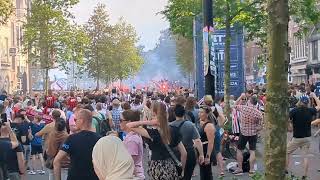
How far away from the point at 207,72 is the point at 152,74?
160 metres

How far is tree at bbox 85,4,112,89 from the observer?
63.2 m

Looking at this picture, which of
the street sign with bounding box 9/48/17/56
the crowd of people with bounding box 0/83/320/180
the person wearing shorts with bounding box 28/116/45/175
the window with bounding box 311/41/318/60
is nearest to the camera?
the crowd of people with bounding box 0/83/320/180

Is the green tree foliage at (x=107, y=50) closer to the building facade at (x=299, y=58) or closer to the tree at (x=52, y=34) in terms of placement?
the building facade at (x=299, y=58)

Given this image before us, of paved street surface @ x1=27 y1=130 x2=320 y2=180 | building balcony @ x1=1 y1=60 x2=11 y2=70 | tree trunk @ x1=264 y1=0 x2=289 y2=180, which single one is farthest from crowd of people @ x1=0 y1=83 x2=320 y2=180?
building balcony @ x1=1 y1=60 x2=11 y2=70

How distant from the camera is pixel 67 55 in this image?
42.2m

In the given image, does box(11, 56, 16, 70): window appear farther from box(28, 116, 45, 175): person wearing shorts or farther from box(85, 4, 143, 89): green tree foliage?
box(28, 116, 45, 175): person wearing shorts

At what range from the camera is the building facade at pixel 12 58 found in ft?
219

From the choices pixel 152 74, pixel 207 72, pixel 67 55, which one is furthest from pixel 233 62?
pixel 152 74

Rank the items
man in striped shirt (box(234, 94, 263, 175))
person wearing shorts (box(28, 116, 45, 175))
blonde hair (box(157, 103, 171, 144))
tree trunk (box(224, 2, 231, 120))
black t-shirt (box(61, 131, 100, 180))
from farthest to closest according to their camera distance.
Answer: tree trunk (box(224, 2, 231, 120)) → person wearing shorts (box(28, 116, 45, 175)) → man in striped shirt (box(234, 94, 263, 175)) → blonde hair (box(157, 103, 171, 144)) → black t-shirt (box(61, 131, 100, 180))

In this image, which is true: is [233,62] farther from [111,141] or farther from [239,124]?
[111,141]

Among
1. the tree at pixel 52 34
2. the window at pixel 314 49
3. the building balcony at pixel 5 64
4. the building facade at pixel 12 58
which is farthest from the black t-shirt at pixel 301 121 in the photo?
the building balcony at pixel 5 64

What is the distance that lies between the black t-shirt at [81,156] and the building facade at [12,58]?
56716 millimetres

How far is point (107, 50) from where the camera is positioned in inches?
2520

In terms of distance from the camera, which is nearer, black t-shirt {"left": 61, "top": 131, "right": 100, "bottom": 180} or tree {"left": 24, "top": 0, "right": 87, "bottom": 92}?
black t-shirt {"left": 61, "top": 131, "right": 100, "bottom": 180}
